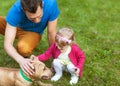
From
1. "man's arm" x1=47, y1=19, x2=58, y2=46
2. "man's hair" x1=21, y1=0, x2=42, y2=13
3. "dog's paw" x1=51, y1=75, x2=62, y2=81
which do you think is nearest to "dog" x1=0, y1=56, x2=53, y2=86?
"dog's paw" x1=51, y1=75, x2=62, y2=81

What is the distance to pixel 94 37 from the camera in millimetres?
5594

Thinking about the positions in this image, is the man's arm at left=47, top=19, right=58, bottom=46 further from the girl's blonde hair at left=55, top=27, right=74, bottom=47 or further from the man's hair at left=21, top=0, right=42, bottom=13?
the man's hair at left=21, top=0, right=42, bottom=13

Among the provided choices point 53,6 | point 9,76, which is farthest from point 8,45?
point 53,6

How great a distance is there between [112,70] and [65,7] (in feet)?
6.97

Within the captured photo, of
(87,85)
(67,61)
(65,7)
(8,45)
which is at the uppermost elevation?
(8,45)

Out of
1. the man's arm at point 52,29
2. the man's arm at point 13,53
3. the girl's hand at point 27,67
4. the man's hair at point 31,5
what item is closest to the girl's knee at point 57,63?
the man's arm at point 52,29

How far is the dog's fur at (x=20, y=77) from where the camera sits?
3.75 metres

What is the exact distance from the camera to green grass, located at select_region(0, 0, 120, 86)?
4617 millimetres

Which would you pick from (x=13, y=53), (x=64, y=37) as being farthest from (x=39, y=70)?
(x=64, y=37)

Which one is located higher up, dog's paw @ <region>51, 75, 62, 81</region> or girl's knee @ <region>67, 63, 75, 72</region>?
girl's knee @ <region>67, 63, 75, 72</region>

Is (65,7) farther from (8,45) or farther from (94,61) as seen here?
(8,45)

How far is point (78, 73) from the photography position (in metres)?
4.35

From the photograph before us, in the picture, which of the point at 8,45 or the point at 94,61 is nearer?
the point at 8,45

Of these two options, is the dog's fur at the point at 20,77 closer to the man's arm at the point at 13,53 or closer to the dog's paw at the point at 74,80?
the man's arm at the point at 13,53
